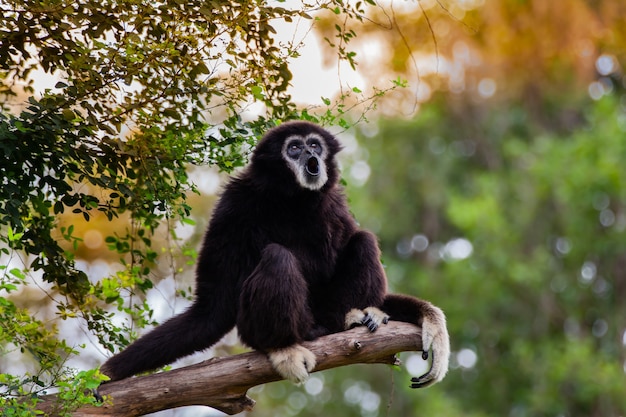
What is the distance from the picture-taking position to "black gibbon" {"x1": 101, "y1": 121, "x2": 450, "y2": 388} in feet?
20.2

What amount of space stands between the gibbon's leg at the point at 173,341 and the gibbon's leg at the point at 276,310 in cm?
36

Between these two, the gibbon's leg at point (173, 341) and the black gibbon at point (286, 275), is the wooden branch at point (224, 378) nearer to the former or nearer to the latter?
the black gibbon at point (286, 275)

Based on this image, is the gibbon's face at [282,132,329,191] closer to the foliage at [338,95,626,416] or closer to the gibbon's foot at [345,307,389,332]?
the gibbon's foot at [345,307,389,332]

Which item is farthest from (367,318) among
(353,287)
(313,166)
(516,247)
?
(516,247)

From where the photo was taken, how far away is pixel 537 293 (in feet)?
75.0

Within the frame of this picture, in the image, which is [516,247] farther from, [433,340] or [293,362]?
[293,362]

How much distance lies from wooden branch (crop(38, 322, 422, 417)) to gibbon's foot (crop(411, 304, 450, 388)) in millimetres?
84

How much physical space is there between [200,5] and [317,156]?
1622 mm

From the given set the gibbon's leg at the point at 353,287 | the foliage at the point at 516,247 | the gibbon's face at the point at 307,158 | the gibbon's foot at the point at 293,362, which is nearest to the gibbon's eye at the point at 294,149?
the gibbon's face at the point at 307,158

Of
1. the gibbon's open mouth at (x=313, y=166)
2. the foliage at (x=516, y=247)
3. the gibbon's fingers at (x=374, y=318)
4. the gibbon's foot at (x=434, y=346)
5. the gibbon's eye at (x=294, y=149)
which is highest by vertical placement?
the foliage at (x=516, y=247)

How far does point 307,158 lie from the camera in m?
6.94

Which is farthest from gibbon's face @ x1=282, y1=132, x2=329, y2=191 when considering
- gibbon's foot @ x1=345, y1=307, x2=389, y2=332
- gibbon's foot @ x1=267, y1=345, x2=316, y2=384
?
gibbon's foot @ x1=267, y1=345, x2=316, y2=384

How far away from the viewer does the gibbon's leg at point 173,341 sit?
616 centimetres

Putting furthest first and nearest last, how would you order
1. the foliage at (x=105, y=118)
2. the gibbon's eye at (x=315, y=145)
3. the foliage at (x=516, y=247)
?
the foliage at (x=516, y=247) → the gibbon's eye at (x=315, y=145) → the foliage at (x=105, y=118)
